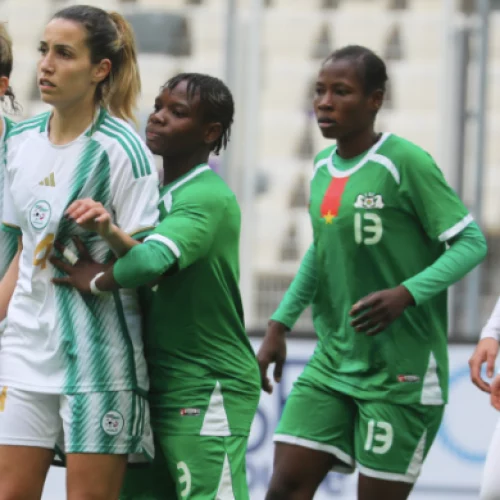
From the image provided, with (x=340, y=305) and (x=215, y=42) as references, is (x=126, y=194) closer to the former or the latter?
(x=340, y=305)

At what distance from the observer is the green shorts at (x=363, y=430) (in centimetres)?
436

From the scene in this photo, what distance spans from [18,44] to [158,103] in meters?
4.10

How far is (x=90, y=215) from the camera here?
3322mm

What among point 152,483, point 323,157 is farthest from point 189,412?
point 323,157

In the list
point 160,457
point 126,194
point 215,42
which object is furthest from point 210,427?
point 215,42

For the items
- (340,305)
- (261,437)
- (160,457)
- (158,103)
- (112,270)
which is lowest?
(261,437)

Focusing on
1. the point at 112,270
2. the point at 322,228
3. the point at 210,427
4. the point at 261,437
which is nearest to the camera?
the point at 112,270

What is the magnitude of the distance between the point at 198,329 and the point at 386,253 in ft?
2.53

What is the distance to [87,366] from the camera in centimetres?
361

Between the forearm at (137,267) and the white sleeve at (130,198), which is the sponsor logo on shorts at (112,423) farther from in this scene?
the white sleeve at (130,198)

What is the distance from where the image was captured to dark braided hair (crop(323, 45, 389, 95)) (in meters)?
4.41

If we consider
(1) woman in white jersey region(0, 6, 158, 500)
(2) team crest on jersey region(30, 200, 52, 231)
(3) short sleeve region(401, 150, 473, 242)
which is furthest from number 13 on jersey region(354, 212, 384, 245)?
(2) team crest on jersey region(30, 200, 52, 231)

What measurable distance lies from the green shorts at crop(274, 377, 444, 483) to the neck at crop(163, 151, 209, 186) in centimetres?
95

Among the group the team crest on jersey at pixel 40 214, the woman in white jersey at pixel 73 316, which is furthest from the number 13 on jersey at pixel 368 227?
the team crest on jersey at pixel 40 214
